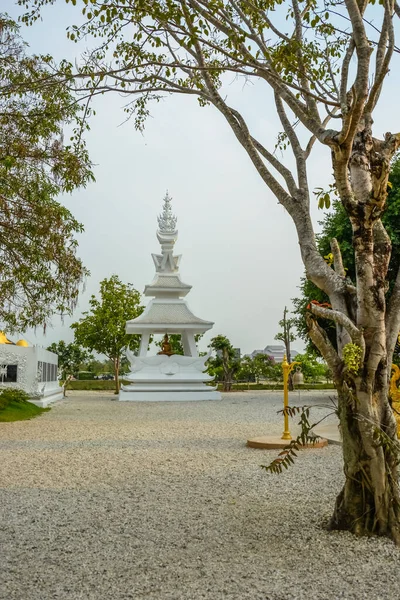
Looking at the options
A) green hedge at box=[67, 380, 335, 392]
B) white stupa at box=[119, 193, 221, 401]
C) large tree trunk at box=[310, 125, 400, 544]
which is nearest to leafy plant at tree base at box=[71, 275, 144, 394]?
white stupa at box=[119, 193, 221, 401]

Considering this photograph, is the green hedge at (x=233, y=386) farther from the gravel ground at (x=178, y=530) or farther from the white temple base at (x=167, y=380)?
the gravel ground at (x=178, y=530)

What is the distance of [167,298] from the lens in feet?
87.0

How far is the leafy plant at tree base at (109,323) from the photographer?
1133 inches

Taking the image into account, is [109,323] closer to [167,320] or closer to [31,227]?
[167,320]

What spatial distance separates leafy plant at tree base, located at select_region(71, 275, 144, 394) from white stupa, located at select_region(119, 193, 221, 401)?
3.14 m

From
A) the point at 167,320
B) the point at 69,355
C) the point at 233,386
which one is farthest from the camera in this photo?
the point at 69,355

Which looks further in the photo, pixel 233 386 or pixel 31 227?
pixel 233 386

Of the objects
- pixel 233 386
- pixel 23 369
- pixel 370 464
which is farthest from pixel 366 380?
pixel 233 386

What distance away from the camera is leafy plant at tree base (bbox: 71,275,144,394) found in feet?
94.4

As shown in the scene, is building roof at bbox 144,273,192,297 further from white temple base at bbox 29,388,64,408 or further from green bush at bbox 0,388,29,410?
green bush at bbox 0,388,29,410

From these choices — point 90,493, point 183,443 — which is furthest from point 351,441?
point 183,443

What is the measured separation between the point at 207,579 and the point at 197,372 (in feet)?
70.5

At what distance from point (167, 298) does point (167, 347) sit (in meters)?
2.12

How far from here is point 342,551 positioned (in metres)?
4.25
